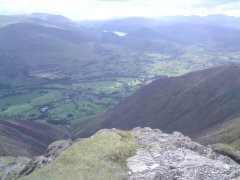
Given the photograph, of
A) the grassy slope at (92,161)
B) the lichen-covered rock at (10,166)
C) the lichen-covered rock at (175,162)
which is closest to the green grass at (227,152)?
the lichen-covered rock at (175,162)

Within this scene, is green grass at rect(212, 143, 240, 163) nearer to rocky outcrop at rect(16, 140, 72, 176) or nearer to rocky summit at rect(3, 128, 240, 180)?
rocky summit at rect(3, 128, 240, 180)

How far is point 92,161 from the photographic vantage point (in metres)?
63.5

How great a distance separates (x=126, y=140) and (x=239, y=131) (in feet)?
296

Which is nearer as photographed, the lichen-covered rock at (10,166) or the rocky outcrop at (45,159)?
the rocky outcrop at (45,159)

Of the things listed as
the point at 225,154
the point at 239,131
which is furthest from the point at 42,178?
the point at 239,131

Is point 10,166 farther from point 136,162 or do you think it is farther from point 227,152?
point 227,152

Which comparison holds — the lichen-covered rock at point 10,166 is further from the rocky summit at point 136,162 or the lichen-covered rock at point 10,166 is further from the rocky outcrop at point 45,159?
the rocky summit at point 136,162

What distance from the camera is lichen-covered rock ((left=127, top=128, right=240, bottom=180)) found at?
57781mm

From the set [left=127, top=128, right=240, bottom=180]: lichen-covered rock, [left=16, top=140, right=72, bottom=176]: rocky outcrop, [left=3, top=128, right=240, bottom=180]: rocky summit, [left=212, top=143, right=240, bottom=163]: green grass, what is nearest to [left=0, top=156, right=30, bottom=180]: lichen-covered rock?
[left=16, top=140, right=72, bottom=176]: rocky outcrop

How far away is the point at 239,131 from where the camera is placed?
509ft

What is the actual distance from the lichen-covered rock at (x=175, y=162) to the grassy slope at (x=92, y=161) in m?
1.93

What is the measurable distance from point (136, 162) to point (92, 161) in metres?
7.01

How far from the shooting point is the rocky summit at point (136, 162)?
5850 centimetres

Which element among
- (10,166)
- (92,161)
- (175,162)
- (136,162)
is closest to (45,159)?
(92,161)
